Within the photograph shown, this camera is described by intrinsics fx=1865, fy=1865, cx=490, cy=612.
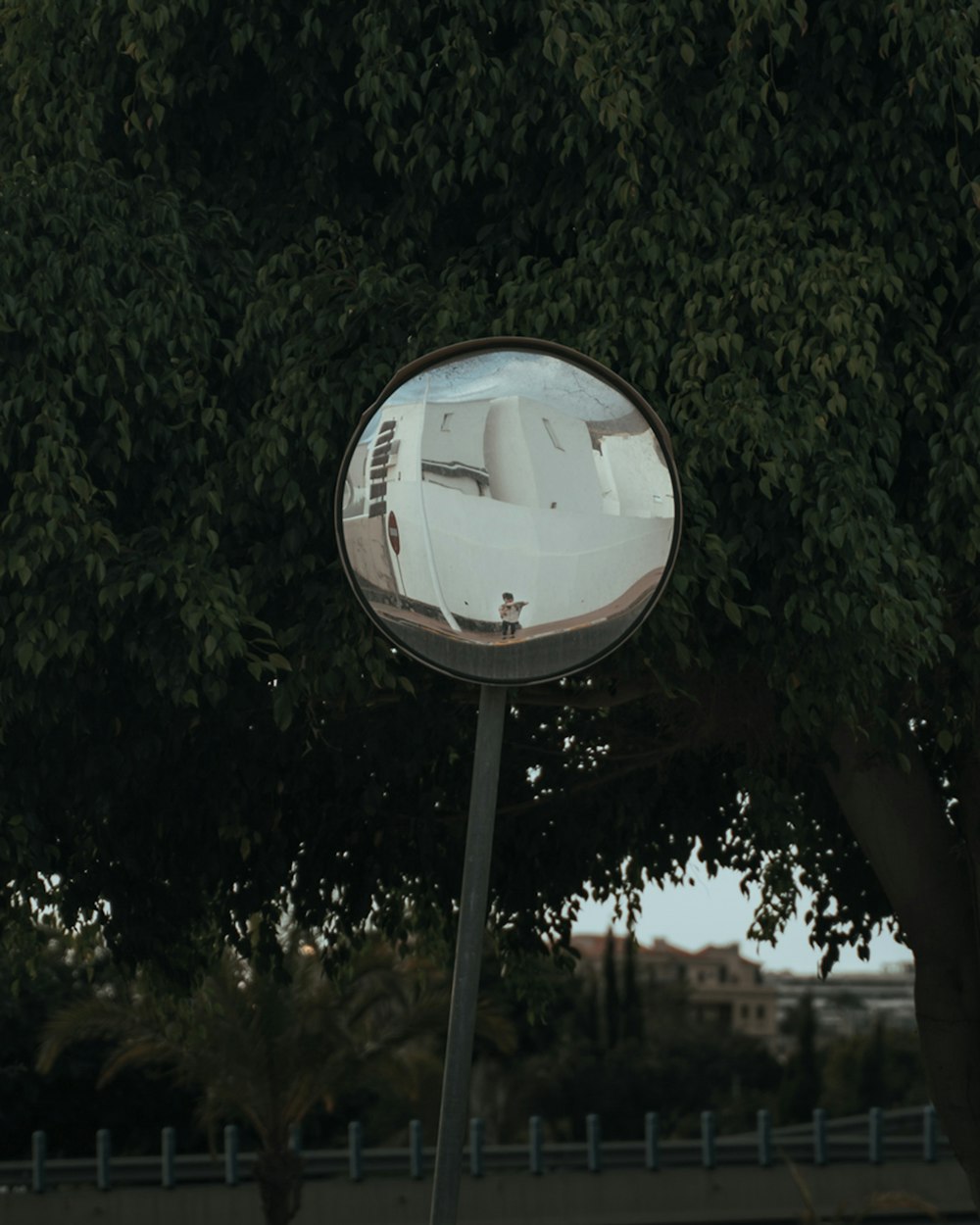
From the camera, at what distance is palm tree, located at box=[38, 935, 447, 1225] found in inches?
753

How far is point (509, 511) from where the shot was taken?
328cm

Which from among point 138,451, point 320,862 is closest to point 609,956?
point 320,862

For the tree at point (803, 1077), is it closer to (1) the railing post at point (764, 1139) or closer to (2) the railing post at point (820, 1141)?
(2) the railing post at point (820, 1141)

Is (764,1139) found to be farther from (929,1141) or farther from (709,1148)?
(929,1141)

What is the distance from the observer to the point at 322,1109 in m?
27.8

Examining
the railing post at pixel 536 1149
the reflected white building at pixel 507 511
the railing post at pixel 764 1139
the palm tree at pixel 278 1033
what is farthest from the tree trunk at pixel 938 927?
the railing post at pixel 764 1139

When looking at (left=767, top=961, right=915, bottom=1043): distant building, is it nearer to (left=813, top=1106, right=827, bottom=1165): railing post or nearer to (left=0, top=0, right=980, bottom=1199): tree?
(left=813, top=1106, right=827, bottom=1165): railing post

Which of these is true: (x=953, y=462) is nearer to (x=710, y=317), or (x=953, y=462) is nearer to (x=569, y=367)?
(x=710, y=317)

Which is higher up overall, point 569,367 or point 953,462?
point 953,462

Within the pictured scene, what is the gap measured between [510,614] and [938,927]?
768 centimetres

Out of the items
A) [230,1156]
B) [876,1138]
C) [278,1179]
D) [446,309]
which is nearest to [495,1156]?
[230,1156]

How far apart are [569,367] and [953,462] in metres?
4.35

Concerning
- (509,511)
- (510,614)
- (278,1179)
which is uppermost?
(509,511)

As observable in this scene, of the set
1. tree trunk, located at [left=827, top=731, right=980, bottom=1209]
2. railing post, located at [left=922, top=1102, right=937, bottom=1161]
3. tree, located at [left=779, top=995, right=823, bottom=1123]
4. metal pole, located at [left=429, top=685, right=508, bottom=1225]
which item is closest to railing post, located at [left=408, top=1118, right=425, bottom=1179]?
railing post, located at [left=922, top=1102, right=937, bottom=1161]
